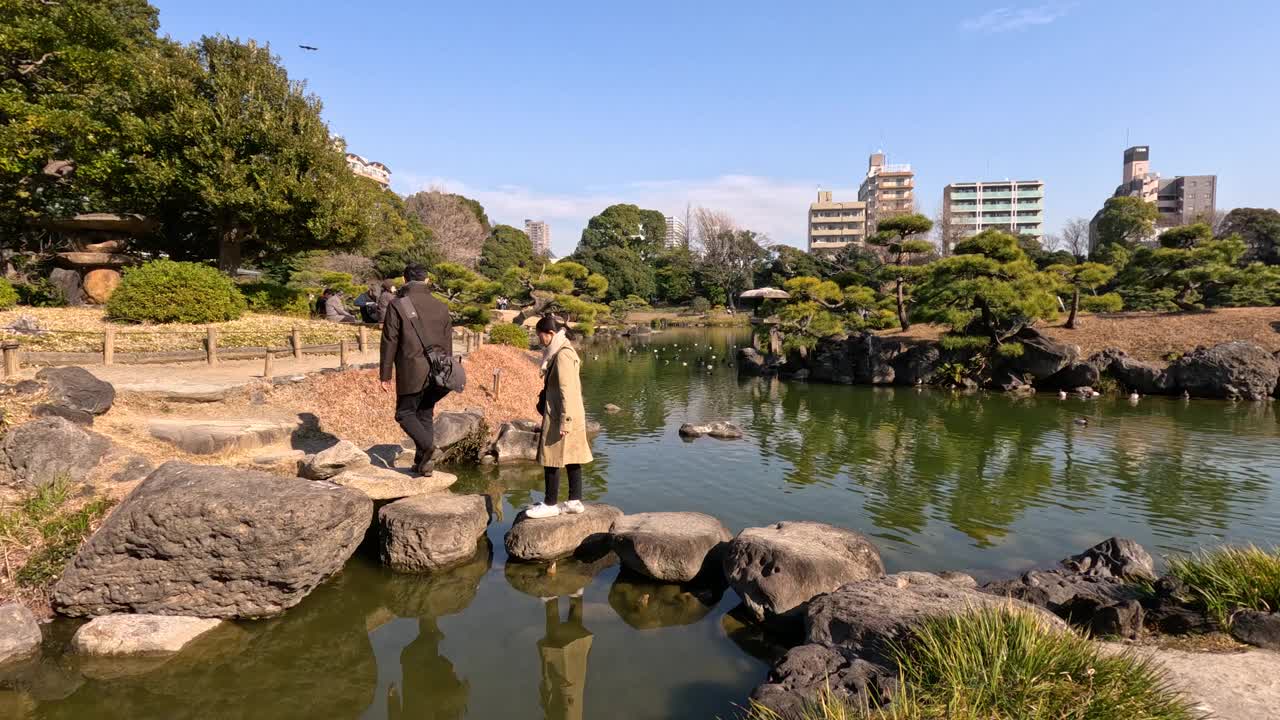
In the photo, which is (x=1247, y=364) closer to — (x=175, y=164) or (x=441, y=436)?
(x=441, y=436)

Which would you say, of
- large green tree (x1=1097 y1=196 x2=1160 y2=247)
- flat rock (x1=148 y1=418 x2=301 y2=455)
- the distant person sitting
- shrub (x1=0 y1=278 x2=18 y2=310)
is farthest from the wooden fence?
large green tree (x1=1097 y1=196 x2=1160 y2=247)

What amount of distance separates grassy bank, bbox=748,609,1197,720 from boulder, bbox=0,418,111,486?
7.33 meters

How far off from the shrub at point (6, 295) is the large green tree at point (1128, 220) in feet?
207

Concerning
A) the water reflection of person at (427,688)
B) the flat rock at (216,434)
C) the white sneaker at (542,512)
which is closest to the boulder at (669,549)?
the white sneaker at (542,512)

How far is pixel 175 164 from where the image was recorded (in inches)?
786

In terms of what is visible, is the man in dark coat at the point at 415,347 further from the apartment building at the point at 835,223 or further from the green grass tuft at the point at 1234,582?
the apartment building at the point at 835,223

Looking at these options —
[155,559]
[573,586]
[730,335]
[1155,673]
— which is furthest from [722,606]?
[730,335]

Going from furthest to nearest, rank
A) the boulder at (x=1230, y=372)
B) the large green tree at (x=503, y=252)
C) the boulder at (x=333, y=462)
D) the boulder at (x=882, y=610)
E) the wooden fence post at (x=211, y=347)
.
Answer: the large green tree at (x=503, y=252)
the boulder at (x=1230, y=372)
the wooden fence post at (x=211, y=347)
the boulder at (x=333, y=462)
the boulder at (x=882, y=610)

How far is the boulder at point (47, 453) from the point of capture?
6.55 meters

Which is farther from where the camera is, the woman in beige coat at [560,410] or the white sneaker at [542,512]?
the white sneaker at [542,512]

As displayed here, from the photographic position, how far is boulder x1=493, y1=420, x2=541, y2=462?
39.3ft

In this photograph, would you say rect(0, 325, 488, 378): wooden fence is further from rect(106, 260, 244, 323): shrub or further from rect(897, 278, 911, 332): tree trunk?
rect(897, 278, 911, 332): tree trunk

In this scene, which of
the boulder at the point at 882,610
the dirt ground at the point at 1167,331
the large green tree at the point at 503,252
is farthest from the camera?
the large green tree at the point at 503,252

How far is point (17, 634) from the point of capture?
4.81m
